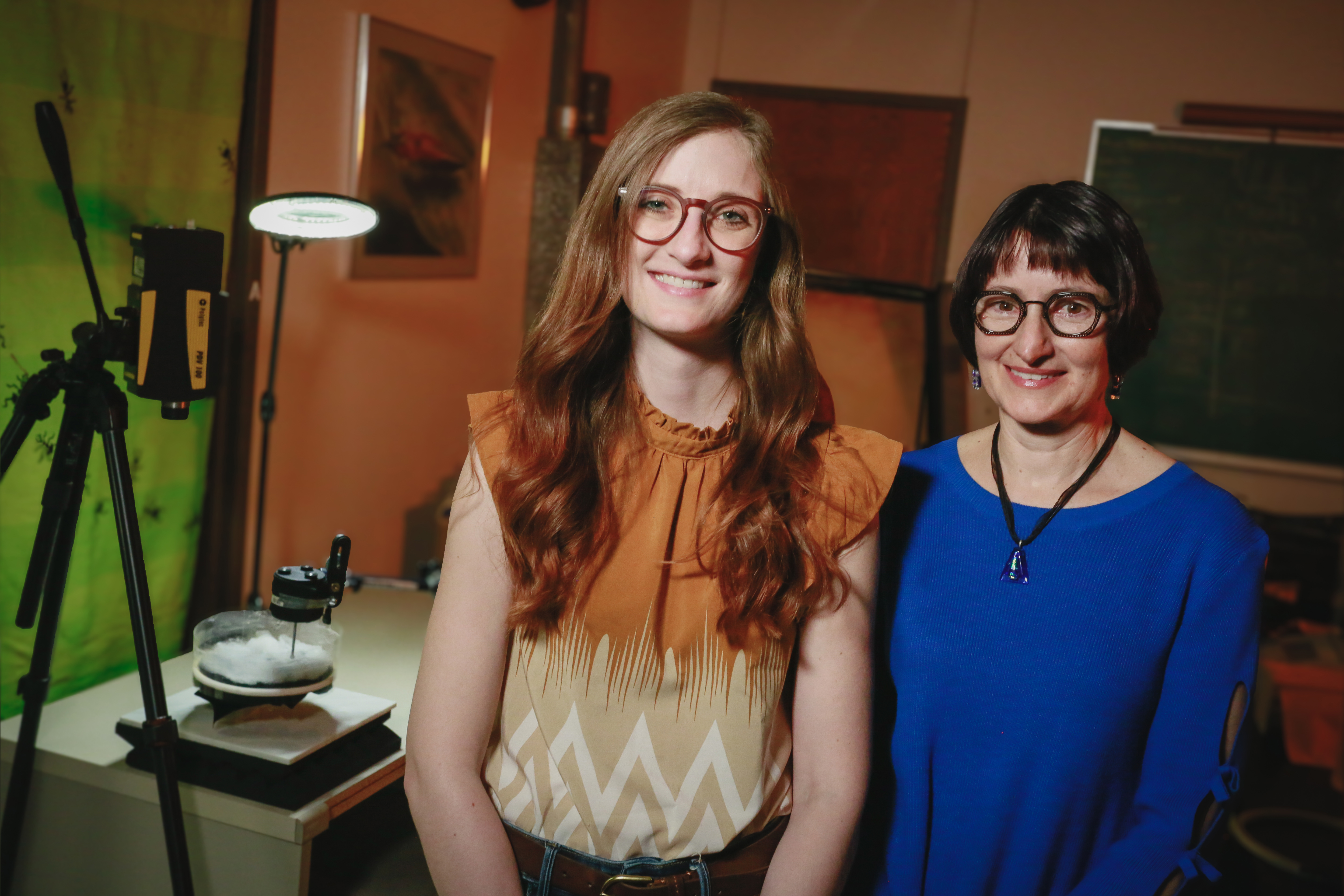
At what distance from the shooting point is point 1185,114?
4.42 meters

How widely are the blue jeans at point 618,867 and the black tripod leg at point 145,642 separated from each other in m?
0.50

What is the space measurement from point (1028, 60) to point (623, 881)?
4403mm

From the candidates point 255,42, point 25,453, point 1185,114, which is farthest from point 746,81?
point 25,453

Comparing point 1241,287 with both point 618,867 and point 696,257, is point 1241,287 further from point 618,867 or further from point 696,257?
point 618,867

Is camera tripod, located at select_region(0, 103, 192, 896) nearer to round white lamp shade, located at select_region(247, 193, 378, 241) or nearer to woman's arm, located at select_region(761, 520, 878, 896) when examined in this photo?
round white lamp shade, located at select_region(247, 193, 378, 241)

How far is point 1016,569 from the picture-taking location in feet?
4.20

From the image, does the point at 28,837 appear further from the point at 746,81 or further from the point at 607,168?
the point at 746,81

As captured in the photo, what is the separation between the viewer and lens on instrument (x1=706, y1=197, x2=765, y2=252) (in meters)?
1.15

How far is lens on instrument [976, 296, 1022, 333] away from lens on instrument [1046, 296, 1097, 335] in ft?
0.13

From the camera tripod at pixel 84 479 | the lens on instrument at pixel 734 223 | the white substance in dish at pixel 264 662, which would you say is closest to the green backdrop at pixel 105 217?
the camera tripod at pixel 84 479

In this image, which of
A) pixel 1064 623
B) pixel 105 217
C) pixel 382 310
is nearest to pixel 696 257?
pixel 1064 623

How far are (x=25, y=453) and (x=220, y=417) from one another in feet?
1.90

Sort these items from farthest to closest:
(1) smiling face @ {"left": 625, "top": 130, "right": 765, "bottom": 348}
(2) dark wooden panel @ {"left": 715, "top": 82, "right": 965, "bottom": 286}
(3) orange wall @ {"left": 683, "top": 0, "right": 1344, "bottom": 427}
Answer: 1. (2) dark wooden panel @ {"left": 715, "top": 82, "right": 965, "bottom": 286}
2. (3) orange wall @ {"left": 683, "top": 0, "right": 1344, "bottom": 427}
3. (1) smiling face @ {"left": 625, "top": 130, "right": 765, "bottom": 348}

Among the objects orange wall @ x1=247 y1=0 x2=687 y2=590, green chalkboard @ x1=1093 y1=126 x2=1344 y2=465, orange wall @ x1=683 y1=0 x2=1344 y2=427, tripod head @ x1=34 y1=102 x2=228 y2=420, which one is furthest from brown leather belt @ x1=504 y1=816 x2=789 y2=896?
green chalkboard @ x1=1093 y1=126 x2=1344 y2=465
